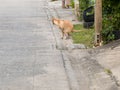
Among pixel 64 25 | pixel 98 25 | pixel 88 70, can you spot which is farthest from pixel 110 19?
pixel 88 70

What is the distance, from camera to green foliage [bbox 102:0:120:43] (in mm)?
11599

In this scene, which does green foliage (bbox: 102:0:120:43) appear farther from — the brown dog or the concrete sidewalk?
the brown dog

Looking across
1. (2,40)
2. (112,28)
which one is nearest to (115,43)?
(112,28)

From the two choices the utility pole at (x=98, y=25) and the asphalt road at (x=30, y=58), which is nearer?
the asphalt road at (x=30, y=58)

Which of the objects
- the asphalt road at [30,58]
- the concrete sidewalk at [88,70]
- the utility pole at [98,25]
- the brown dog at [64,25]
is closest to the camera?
the concrete sidewalk at [88,70]

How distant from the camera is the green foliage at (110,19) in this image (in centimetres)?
1160

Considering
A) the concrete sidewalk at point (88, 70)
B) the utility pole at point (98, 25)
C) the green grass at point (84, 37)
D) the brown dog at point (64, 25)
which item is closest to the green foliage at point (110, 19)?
the utility pole at point (98, 25)

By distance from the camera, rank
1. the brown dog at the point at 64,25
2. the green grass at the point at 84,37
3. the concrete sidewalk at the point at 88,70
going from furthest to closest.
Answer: the brown dog at the point at 64,25
the green grass at the point at 84,37
the concrete sidewalk at the point at 88,70

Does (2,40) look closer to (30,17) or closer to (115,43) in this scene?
(115,43)

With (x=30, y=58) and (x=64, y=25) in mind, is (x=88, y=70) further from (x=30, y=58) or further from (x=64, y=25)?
(x=64, y=25)

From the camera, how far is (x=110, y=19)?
11891 mm

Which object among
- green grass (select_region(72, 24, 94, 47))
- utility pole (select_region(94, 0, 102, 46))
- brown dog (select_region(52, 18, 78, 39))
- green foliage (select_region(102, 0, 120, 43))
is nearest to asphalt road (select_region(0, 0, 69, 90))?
brown dog (select_region(52, 18, 78, 39))

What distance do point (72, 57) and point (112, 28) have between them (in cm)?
178

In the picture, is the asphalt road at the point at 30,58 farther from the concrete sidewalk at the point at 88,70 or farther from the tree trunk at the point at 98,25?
the tree trunk at the point at 98,25
